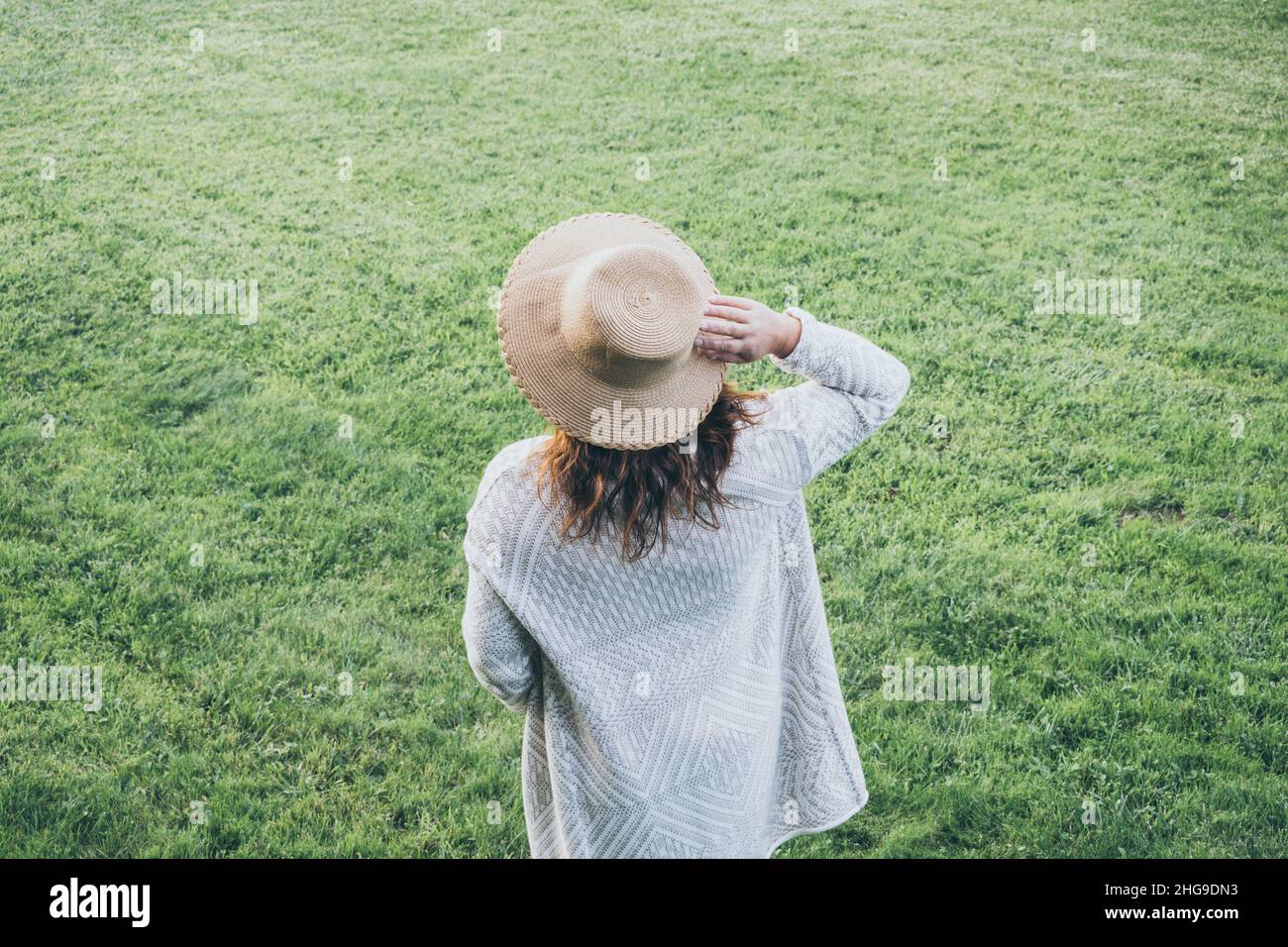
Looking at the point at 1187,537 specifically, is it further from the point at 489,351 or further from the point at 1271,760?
the point at 489,351

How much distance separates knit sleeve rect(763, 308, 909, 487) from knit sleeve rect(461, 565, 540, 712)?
71 centimetres

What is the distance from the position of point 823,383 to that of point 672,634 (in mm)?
652

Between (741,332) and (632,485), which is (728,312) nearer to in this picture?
(741,332)

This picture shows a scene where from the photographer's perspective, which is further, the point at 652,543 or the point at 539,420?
the point at 539,420

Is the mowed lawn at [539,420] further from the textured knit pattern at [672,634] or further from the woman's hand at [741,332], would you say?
the woman's hand at [741,332]

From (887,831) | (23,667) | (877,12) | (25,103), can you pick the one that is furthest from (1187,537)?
(25,103)

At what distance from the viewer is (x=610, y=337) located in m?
2.01

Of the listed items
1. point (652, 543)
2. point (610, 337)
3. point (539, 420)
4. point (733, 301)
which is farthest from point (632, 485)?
point (539, 420)

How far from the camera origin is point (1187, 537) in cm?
519

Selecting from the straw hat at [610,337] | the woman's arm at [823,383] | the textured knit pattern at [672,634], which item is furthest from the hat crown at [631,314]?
the textured knit pattern at [672,634]

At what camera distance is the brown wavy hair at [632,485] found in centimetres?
217

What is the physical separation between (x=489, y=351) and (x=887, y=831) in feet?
13.0

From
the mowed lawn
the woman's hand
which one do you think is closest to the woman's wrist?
the woman's hand

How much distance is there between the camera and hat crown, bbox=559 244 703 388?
201cm
